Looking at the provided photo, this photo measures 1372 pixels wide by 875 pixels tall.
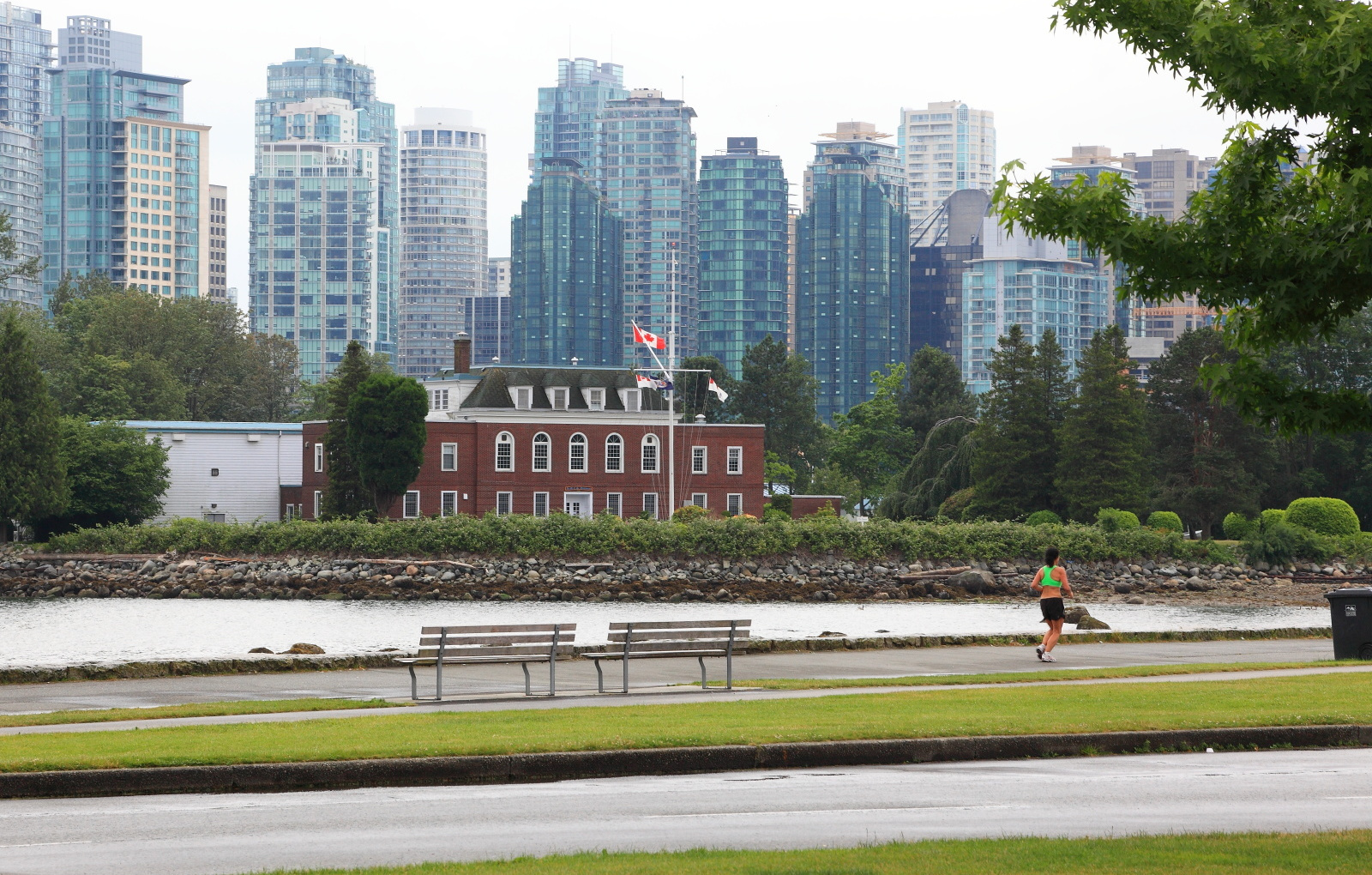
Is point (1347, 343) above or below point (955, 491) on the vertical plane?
above

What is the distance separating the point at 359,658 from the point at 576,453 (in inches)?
2334

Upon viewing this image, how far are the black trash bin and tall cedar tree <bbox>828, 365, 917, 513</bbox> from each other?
9216 cm

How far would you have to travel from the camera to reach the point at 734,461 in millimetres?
83500

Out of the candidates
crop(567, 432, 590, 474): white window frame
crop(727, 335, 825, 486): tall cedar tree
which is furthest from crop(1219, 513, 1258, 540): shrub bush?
crop(727, 335, 825, 486): tall cedar tree

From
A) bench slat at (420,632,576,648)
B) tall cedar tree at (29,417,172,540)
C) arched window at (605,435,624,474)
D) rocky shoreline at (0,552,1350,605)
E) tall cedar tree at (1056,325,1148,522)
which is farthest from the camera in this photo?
arched window at (605,435,624,474)

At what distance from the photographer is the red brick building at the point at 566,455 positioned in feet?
265

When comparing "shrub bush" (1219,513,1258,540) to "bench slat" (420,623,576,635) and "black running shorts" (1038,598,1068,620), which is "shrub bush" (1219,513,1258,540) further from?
"bench slat" (420,623,576,635)

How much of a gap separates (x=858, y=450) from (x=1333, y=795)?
352ft

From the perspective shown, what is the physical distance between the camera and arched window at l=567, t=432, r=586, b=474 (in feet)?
268

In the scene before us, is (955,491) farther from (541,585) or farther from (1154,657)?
(1154,657)

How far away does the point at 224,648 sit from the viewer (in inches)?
1469

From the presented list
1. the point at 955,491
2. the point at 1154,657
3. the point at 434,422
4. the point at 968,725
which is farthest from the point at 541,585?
the point at 968,725

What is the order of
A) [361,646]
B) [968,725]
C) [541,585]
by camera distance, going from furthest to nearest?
[541,585] → [361,646] → [968,725]

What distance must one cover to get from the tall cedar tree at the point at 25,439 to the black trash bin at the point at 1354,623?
6454cm
